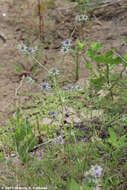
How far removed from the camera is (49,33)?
110 inches

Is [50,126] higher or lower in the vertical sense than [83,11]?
lower

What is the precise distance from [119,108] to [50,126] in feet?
1.69

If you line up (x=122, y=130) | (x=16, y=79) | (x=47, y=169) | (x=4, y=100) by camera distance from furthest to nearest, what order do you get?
1. (x=16, y=79)
2. (x=4, y=100)
3. (x=122, y=130)
4. (x=47, y=169)

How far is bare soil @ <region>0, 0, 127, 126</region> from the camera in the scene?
8.03 ft

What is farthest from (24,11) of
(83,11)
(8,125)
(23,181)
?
(23,181)

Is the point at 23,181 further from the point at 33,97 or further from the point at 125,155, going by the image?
the point at 33,97

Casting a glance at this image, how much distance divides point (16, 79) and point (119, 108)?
40.0 inches

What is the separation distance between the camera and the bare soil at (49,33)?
2.45 metres

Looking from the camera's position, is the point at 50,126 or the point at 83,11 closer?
the point at 50,126

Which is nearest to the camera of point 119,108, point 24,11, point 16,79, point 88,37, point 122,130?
point 122,130

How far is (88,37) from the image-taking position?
277cm

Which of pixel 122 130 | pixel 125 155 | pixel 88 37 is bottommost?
pixel 125 155

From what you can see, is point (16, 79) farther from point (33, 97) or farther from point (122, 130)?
point (122, 130)

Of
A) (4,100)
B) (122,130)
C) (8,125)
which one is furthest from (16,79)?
(122,130)
